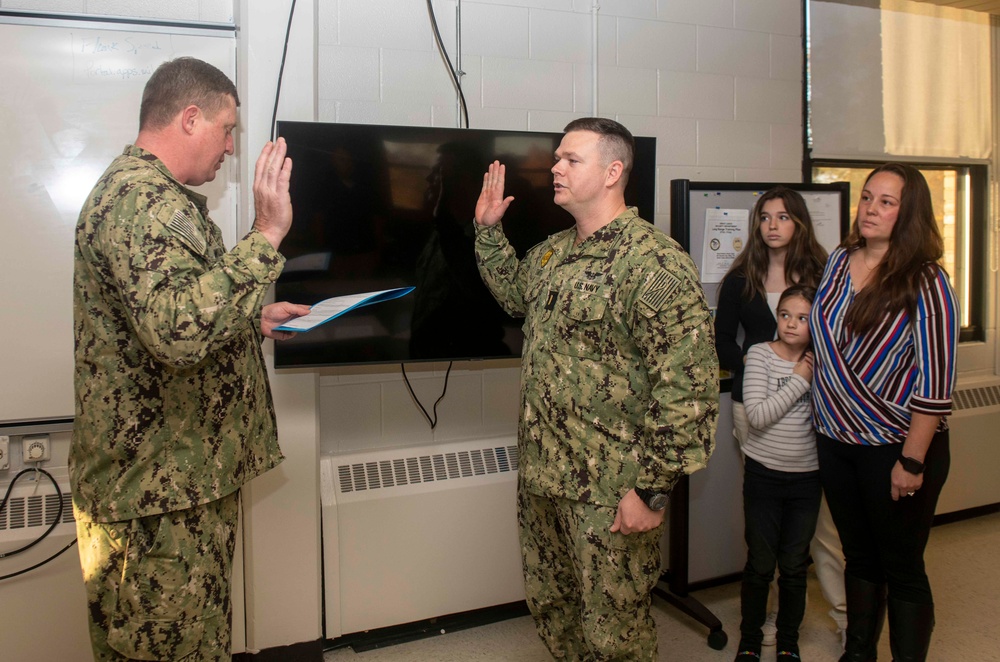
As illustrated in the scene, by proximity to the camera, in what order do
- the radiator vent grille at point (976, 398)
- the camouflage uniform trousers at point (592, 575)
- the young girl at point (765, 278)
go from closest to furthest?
1. the camouflage uniform trousers at point (592, 575)
2. the young girl at point (765, 278)
3. the radiator vent grille at point (976, 398)

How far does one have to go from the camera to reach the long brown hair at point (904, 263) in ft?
6.77

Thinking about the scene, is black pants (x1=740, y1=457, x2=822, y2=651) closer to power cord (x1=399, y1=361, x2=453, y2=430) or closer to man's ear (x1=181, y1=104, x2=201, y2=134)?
power cord (x1=399, y1=361, x2=453, y2=430)

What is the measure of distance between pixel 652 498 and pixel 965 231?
11.0ft

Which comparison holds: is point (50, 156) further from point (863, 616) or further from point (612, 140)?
point (863, 616)

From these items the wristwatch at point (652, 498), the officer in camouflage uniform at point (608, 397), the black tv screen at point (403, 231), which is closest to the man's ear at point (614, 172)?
the officer in camouflage uniform at point (608, 397)

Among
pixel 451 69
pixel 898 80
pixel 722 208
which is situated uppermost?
pixel 898 80

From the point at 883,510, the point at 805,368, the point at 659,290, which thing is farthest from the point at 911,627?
the point at 659,290

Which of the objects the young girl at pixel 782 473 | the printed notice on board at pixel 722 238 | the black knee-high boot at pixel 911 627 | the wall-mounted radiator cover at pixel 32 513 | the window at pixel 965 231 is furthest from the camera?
the window at pixel 965 231

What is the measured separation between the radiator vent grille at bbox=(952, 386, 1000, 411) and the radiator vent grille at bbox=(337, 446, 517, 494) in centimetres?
254

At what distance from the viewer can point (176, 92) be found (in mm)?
1589

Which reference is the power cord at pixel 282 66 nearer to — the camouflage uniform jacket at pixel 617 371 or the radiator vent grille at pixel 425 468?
the camouflage uniform jacket at pixel 617 371

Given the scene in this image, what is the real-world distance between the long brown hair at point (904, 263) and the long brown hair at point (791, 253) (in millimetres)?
407

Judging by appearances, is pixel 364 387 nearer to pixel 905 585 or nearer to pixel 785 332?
pixel 785 332

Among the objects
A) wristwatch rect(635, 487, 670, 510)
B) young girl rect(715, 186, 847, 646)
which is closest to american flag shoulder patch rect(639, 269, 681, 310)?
wristwatch rect(635, 487, 670, 510)
